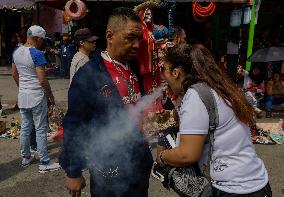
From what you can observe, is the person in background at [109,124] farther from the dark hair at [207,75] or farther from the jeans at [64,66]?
the jeans at [64,66]

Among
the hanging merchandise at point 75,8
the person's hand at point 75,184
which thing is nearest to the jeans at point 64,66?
the hanging merchandise at point 75,8

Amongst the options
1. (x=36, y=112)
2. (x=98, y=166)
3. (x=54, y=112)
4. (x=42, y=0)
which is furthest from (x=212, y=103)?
(x=42, y=0)

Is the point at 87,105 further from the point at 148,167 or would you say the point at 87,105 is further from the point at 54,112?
the point at 54,112

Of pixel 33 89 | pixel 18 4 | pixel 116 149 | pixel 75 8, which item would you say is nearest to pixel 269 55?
pixel 75 8

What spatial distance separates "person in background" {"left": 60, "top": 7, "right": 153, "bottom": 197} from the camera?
2590mm

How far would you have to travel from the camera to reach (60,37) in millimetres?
16656

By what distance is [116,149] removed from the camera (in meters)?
2.76

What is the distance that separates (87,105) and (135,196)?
0.76 meters

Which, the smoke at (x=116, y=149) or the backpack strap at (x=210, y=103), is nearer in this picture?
the backpack strap at (x=210, y=103)

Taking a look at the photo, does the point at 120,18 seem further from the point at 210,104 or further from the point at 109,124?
the point at 210,104

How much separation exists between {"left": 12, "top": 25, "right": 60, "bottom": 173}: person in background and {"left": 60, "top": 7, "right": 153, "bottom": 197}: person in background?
2700 millimetres

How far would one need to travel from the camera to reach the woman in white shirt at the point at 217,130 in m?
2.18

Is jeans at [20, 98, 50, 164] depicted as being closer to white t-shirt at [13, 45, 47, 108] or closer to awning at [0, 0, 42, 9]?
white t-shirt at [13, 45, 47, 108]

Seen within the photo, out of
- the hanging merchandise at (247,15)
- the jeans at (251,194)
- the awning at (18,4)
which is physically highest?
the awning at (18,4)
